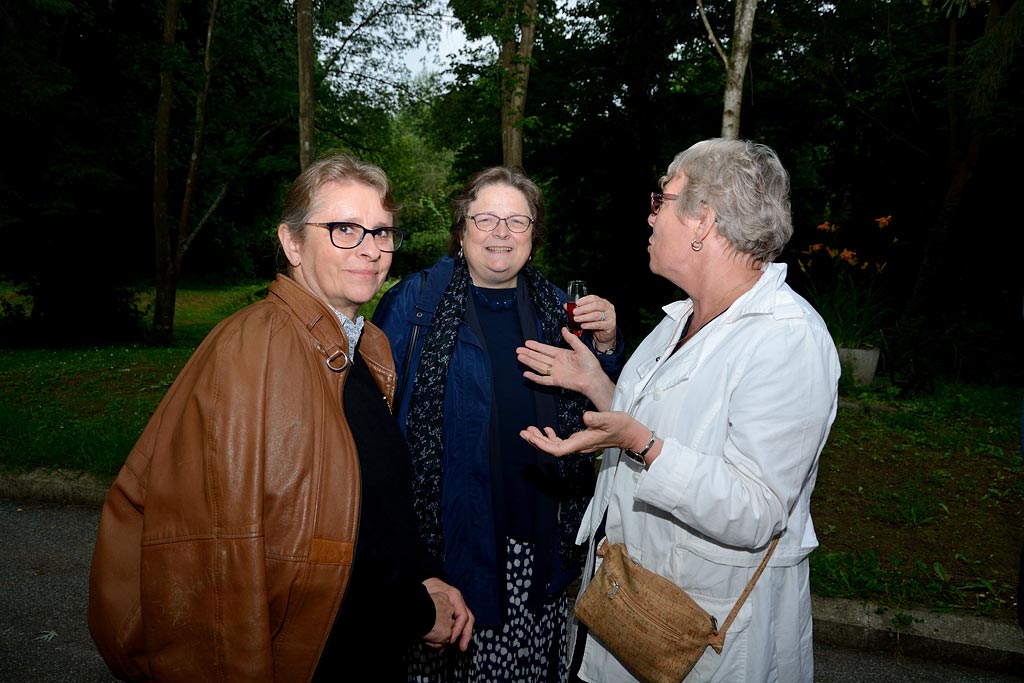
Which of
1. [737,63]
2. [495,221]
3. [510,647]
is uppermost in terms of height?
[737,63]

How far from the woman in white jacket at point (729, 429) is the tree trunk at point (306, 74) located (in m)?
10.7

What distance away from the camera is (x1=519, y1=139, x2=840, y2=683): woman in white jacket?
176 centimetres

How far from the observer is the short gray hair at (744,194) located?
1.95m

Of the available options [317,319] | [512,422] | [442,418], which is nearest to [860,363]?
[512,422]

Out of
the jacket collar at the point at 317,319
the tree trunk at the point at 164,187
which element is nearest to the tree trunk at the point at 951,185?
the jacket collar at the point at 317,319

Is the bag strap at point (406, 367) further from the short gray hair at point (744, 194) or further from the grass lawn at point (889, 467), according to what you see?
the grass lawn at point (889, 467)

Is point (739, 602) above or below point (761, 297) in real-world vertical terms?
below

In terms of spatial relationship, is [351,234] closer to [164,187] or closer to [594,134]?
[594,134]

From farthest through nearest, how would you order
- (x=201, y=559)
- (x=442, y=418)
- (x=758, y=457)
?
(x=442, y=418) → (x=758, y=457) → (x=201, y=559)

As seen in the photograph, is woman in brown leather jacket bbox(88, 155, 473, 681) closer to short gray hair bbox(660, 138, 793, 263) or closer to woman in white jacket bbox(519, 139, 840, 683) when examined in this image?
woman in white jacket bbox(519, 139, 840, 683)

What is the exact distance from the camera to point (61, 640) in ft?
11.6

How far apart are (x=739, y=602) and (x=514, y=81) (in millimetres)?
7807

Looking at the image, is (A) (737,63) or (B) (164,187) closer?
(A) (737,63)

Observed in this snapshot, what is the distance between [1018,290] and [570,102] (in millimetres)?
10017
